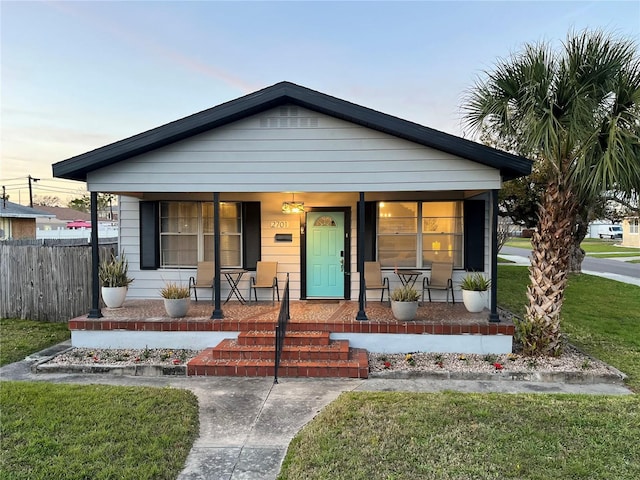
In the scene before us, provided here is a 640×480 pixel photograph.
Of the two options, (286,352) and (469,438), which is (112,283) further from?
(469,438)

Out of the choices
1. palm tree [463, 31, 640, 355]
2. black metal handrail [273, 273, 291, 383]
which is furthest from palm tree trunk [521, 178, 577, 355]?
black metal handrail [273, 273, 291, 383]

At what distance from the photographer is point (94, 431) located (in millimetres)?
3477

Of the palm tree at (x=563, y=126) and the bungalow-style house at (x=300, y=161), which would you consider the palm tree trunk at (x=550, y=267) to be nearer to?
the palm tree at (x=563, y=126)

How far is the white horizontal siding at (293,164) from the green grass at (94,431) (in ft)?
10.8

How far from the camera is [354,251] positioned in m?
8.08

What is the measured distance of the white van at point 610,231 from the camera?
48625mm

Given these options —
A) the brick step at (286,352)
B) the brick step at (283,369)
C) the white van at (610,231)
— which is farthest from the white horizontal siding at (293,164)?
the white van at (610,231)

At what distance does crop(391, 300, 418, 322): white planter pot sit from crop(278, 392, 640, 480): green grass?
1844 mm

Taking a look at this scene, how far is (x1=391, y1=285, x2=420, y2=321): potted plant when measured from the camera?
20.0 ft

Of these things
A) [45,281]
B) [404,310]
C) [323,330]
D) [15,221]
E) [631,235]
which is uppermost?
[15,221]

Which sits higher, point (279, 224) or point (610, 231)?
point (279, 224)

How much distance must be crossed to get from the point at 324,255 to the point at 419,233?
1.97 m

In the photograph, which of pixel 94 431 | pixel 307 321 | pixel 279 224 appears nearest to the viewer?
pixel 94 431

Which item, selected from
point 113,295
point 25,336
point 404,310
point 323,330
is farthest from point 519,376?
point 25,336
